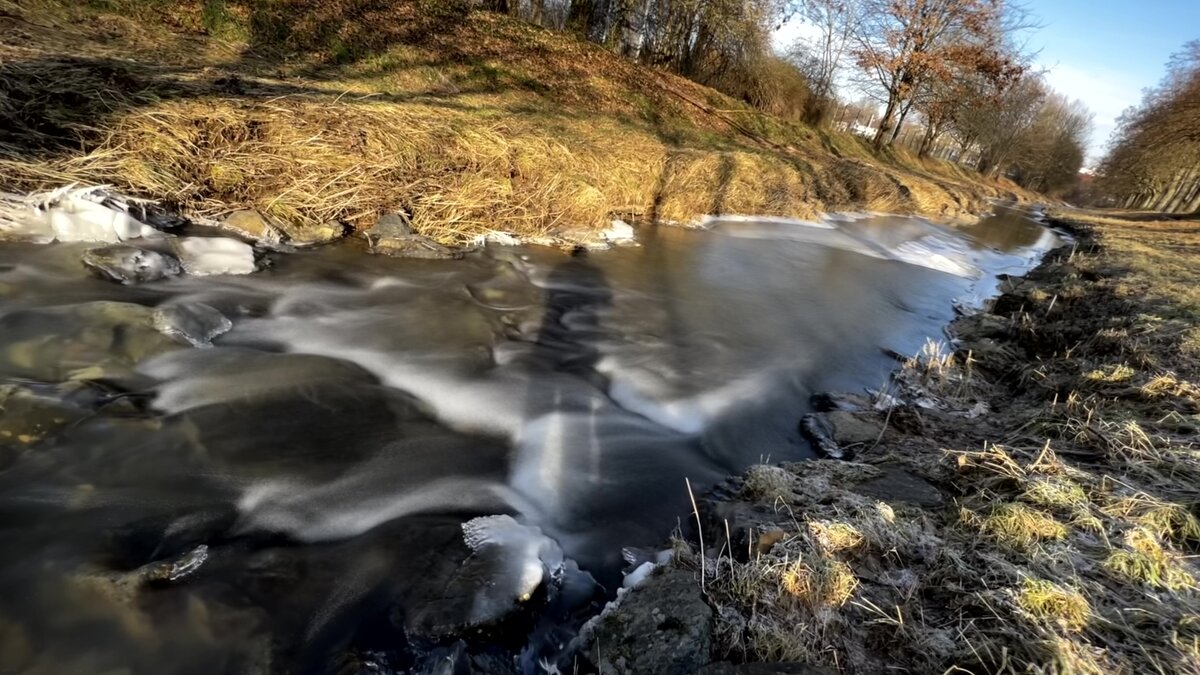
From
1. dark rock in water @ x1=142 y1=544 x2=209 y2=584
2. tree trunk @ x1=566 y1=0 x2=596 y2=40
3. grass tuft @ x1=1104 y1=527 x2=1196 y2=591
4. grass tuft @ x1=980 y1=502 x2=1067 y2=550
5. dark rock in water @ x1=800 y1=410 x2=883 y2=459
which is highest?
tree trunk @ x1=566 y1=0 x2=596 y2=40

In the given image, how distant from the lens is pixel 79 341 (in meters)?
3.94

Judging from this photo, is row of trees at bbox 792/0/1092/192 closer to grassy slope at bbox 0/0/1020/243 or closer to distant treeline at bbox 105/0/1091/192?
distant treeline at bbox 105/0/1091/192

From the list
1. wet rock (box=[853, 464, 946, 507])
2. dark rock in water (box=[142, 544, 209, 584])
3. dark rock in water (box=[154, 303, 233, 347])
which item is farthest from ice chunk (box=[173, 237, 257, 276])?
wet rock (box=[853, 464, 946, 507])

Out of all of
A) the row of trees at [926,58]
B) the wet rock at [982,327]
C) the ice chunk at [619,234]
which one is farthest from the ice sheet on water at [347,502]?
the row of trees at [926,58]

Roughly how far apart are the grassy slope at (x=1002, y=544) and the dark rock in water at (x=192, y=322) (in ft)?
13.8

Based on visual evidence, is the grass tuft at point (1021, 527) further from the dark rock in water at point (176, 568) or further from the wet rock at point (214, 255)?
the wet rock at point (214, 255)

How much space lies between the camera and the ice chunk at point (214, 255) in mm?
5500

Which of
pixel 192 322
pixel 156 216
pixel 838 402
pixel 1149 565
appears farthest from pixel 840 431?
pixel 156 216

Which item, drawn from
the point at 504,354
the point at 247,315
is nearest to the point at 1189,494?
the point at 504,354

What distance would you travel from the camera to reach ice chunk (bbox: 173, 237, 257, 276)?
5.50m

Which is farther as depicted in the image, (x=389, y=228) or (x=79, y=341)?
(x=389, y=228)

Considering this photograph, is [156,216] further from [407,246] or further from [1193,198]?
[1193,198]

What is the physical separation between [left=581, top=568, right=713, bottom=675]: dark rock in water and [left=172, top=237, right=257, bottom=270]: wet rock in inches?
204

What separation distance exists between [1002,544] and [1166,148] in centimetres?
3721
